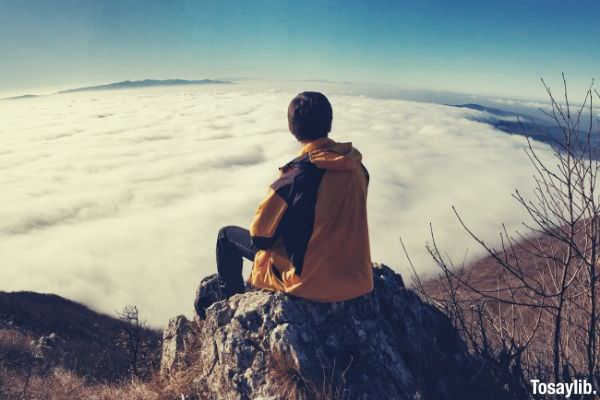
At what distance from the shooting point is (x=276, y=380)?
3.47 metres

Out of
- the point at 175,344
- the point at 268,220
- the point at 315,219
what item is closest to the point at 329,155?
the point at 315,219

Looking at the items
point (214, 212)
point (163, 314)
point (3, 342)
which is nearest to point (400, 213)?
point (214, 212)

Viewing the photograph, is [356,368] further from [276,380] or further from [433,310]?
[433,310]

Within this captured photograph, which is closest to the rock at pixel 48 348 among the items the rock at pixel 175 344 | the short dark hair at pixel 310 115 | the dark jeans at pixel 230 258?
the rock at pixel 175 344

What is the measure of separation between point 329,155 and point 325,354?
186 centimetres

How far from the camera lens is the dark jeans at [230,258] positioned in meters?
4.35

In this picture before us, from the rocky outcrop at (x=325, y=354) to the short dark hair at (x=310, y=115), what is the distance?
166 cm

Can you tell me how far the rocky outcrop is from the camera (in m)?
3.48

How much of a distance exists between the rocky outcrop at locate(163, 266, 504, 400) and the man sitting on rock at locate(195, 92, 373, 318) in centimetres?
41

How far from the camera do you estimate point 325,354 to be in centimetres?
365

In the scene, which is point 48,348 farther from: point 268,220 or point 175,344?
point 268,220

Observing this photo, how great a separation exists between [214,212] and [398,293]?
12327cm

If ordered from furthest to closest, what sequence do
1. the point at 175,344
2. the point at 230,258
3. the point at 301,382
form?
the point at 175,344, the point at 230,258, the point at 301,382

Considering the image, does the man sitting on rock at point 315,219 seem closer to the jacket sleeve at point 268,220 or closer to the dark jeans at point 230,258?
the jacket sleeve at point 268,220
